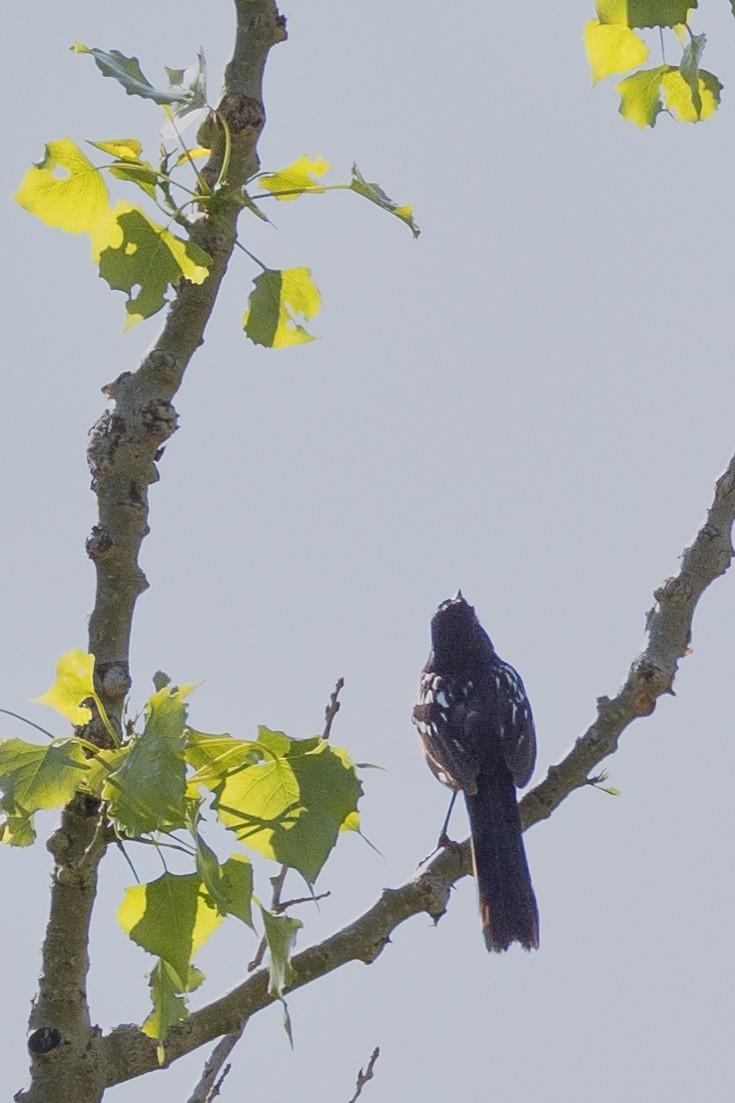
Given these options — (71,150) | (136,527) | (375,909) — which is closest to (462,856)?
(375,909)

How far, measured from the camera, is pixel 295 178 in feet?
9.50

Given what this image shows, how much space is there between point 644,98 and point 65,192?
4.26ft

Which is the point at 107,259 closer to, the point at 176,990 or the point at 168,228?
the point at 168,228

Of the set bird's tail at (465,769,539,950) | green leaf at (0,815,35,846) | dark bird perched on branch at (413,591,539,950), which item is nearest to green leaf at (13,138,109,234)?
green leaf at (0,815,35,846)

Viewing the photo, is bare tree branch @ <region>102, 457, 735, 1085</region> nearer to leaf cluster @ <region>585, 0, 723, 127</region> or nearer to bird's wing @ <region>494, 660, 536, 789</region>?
leaf cluster @ <region>585, 0, 723, 127</region>

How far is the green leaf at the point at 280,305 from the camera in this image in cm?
311

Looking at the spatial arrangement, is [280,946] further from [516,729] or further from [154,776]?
[516,729]

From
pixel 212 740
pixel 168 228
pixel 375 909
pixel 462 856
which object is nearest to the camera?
pixel 212 740

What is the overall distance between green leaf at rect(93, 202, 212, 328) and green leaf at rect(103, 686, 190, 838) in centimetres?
90

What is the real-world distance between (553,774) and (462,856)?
0.45m

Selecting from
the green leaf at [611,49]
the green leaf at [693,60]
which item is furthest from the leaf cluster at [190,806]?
the green leaf at [611,49]

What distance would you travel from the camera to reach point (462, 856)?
12.2 feet

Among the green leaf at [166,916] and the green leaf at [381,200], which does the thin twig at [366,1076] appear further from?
the green leaf at [381,200]

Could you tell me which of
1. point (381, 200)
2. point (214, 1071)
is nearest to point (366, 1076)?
point (214, 1071)
